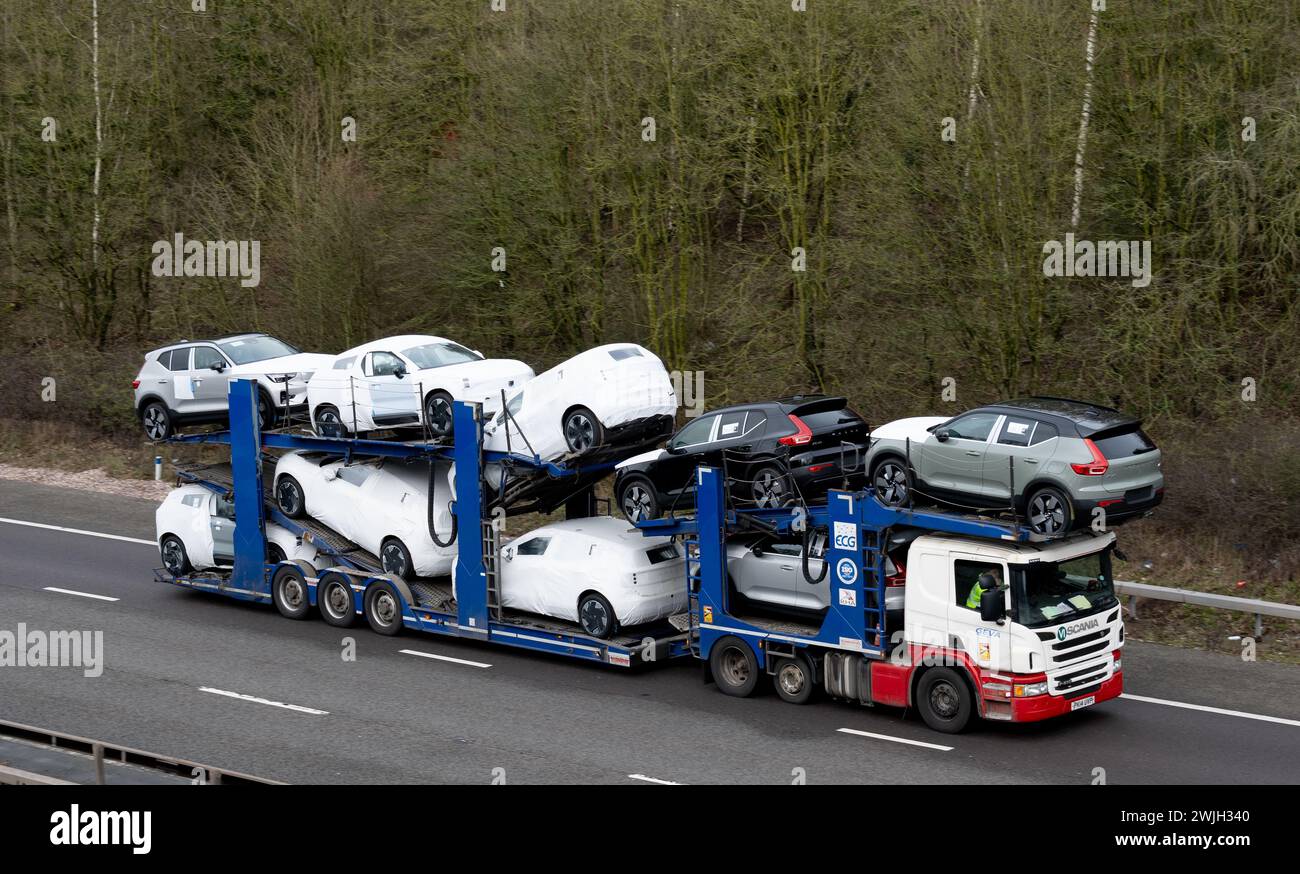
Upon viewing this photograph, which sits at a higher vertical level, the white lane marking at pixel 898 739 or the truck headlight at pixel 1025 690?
the truck headlight at pixel 1025 690

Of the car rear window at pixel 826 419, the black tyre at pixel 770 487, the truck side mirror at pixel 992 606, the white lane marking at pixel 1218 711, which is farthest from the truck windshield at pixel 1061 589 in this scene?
the car rear window at pixel 826 419

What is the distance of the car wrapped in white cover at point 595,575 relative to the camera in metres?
16.2

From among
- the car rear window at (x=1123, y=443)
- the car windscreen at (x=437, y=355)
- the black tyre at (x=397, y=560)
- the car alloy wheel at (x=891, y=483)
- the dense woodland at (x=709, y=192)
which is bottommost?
the black tyre at (x=397, y=560)

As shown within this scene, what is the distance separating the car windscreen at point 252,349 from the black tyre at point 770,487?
8.41 metres

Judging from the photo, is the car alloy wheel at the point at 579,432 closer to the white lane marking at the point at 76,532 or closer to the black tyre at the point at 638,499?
the black tyre at the point at 638,499

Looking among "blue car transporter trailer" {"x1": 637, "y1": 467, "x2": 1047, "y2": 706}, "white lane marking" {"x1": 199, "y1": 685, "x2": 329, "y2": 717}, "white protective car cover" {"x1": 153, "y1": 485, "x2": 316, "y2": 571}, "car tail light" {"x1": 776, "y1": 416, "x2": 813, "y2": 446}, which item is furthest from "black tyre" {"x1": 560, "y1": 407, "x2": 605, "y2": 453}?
"white protective car cover" {"x1": 153, "y1": 485, "x2": 316, "y2": 571}

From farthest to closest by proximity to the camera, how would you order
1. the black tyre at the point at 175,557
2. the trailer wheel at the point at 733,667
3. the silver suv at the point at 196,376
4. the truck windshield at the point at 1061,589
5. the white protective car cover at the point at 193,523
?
the silver suv at the point at 196,376 → the black tyre at the point at 175,557 → the white protective car cover at the point at 193,523 → the trailer wheel at the point at 733,667 → the truck windshield at the point at 1061,589

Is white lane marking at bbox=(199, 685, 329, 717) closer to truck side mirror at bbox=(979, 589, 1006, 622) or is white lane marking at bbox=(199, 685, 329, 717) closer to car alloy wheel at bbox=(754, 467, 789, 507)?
car alloy wheel at bbox=(754, 467, 789, 507)

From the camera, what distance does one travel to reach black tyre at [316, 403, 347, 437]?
18.7m

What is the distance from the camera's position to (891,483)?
14867 millimetres

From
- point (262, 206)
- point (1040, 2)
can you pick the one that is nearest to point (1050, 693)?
point (1040, 2)

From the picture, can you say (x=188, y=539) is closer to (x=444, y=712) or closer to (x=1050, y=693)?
(x=444, y=712)

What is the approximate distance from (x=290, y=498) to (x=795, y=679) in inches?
297

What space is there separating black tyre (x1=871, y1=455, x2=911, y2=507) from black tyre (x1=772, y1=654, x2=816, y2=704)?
189cm
